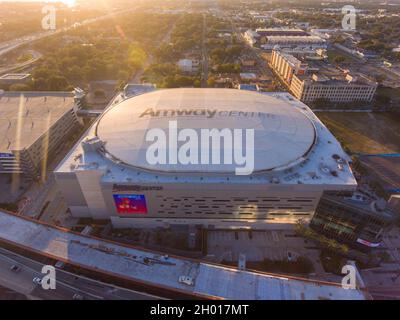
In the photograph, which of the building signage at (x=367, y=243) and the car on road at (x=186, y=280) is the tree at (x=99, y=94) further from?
the building signage at (x=367, y=243)

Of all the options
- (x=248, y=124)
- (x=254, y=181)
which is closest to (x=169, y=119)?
(x=248, y=124)

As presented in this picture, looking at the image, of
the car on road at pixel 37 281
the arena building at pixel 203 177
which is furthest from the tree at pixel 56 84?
the car on road at pixel 37 281

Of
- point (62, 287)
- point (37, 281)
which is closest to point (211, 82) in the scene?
point (62, 287)

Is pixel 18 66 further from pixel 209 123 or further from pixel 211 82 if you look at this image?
pixel 209 123

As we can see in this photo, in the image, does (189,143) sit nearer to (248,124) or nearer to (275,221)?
(248,124)
